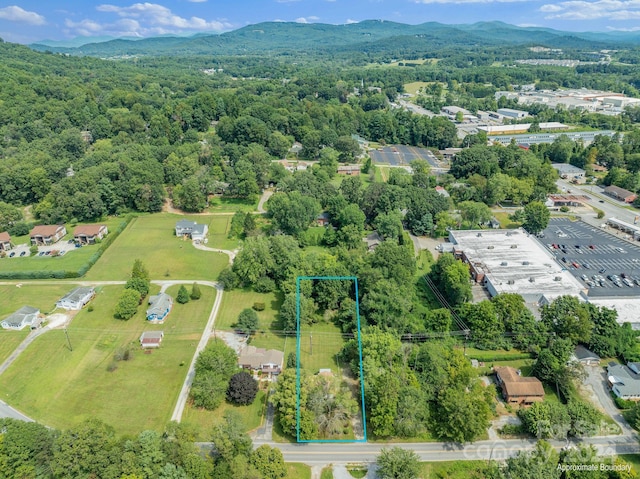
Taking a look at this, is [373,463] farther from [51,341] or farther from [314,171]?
[314,171]

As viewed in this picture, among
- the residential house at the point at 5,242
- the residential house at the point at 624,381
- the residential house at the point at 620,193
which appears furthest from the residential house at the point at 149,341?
the residential house at the point at 620,193

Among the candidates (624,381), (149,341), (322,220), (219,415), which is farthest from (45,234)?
(624,381)

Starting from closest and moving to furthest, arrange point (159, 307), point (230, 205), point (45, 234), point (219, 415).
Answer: point (219, 415) → point (159, 307) → point (45, 234) → point (230, 205)

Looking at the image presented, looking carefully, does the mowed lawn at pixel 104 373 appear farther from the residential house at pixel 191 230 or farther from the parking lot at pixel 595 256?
the parking lot at pixel 595 256

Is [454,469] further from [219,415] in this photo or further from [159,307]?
[159,307]

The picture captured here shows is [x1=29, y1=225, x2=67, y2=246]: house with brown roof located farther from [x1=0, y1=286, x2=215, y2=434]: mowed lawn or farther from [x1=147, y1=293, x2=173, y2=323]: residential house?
[x1=147, y1=293, x2=173, y2=323]: residential house

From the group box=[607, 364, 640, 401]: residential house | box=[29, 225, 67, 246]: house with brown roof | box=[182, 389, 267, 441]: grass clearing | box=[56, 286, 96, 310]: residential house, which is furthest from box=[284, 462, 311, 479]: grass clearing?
box=[29, 225, 67, 246]: house with brown roof

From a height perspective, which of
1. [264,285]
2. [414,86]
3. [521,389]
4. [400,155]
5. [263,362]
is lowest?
[414,86]

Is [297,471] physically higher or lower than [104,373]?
higher
